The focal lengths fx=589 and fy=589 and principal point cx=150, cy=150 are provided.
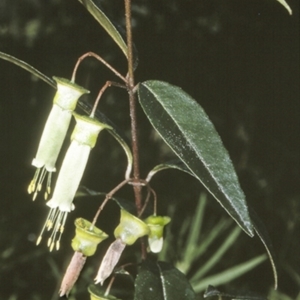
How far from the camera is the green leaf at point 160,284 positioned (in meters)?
0.60

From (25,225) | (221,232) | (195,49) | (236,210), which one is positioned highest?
(195,49)

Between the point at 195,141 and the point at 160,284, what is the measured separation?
0.58 ft

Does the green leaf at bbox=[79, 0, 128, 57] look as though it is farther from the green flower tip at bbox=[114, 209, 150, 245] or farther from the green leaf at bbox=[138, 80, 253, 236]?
the green flower tip at bbox=[114, 209, 150, 245]

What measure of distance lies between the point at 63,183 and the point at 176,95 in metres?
0.14

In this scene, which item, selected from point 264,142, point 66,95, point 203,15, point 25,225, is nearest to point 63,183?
point 66,95

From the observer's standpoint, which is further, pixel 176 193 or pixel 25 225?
pixel 176 193

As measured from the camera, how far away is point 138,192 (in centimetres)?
66

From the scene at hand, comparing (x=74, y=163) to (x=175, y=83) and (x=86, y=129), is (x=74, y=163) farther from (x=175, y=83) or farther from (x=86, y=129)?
(x=175, y=83)

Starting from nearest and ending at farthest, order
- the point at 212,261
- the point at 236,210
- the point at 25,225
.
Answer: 1. the point at 236,210
2. the point at 25,225
3. the point at 212,261

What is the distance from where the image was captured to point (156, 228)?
646mm

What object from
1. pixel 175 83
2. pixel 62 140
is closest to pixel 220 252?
pixel 175 83

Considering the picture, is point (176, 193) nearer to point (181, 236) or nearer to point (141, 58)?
point (181, 236)

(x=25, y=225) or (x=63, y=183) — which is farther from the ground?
(x=63, y=183)

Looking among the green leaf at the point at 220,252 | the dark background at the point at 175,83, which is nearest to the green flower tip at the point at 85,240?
the dark background at the point at 175,83
